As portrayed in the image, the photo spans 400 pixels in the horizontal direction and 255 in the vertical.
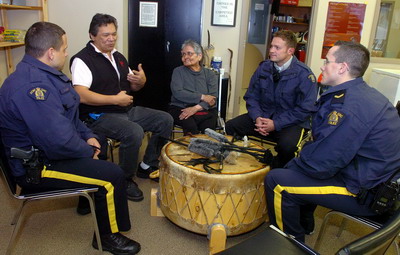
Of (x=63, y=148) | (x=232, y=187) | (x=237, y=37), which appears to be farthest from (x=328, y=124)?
(x=237, y=37)

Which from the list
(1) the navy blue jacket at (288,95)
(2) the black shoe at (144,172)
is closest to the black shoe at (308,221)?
(1) the navy blue jacket at (288,95)

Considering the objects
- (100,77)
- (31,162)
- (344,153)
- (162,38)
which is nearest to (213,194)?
(344,153)

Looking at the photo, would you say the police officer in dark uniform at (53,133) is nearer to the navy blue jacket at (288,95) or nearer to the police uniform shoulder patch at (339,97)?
the police uniform shoulder patch at (339,97)

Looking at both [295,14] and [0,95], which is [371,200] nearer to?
[0,95]

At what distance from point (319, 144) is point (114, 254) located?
1.28 metres

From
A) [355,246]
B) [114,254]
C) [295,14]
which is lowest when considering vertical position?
[114,254]

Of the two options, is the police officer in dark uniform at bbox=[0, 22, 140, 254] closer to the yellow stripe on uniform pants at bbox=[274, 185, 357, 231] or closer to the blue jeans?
the blue jeans

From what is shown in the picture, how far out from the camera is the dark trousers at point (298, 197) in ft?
5.11

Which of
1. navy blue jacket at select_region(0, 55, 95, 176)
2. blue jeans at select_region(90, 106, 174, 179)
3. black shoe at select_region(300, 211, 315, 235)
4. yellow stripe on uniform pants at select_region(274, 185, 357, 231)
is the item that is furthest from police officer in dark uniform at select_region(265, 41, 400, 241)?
navy blue jacket at select_region(0, 55, 95, 176)

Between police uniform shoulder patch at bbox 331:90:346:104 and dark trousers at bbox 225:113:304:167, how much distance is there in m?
0.63

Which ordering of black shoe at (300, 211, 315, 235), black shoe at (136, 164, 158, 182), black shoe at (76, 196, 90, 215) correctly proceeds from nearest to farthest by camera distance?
black shoe at (300, 211, 315, 235), black shoe at (76, 196, 90, 215), black shoe at (136, 164, 158, 182)

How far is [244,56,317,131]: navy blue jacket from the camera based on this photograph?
8.05 ft

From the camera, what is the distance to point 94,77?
92.6 inches

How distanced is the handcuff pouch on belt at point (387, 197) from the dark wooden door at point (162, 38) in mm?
3122
